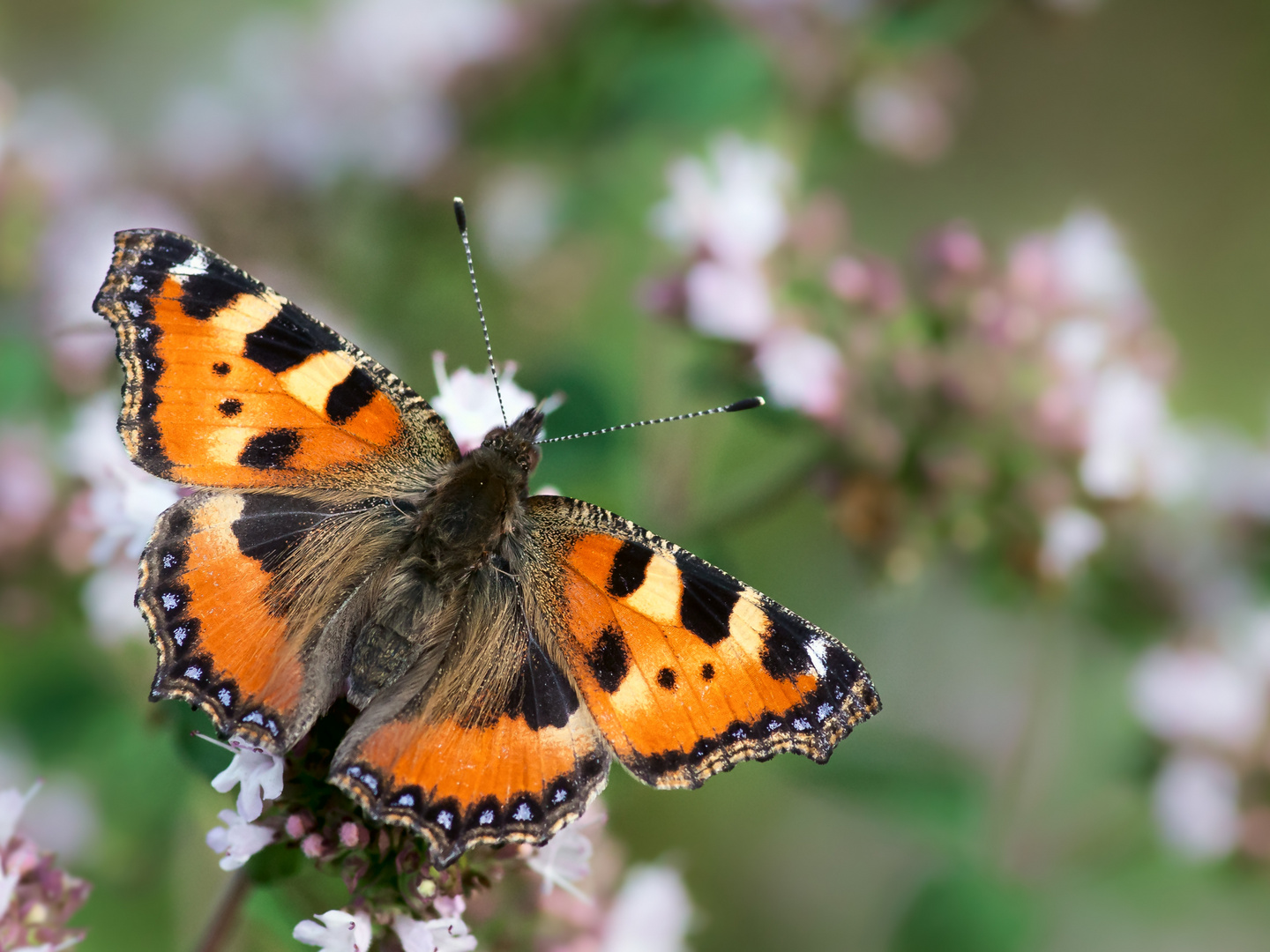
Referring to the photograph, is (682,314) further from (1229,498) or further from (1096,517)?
(1229,498)

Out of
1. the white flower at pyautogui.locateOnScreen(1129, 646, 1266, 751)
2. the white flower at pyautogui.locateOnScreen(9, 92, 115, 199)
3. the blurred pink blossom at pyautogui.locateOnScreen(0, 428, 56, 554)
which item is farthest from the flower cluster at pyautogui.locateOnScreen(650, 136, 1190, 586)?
the white flower at pyautogui.locateOnScreen(9, 92, 115, 199)

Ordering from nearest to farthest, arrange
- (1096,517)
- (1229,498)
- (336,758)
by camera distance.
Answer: (336,758)
(1096,517)
(1229,498)

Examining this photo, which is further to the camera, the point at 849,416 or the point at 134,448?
the point at 849,416

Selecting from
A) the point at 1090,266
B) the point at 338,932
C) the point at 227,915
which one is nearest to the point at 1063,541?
the point at 1090,266

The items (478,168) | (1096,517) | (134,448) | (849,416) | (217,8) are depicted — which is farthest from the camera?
(217,8)

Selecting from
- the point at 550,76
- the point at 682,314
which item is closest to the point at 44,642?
the point at 682,314

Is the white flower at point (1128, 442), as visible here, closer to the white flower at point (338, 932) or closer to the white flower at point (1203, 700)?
the white flower at point (1203, 700)
